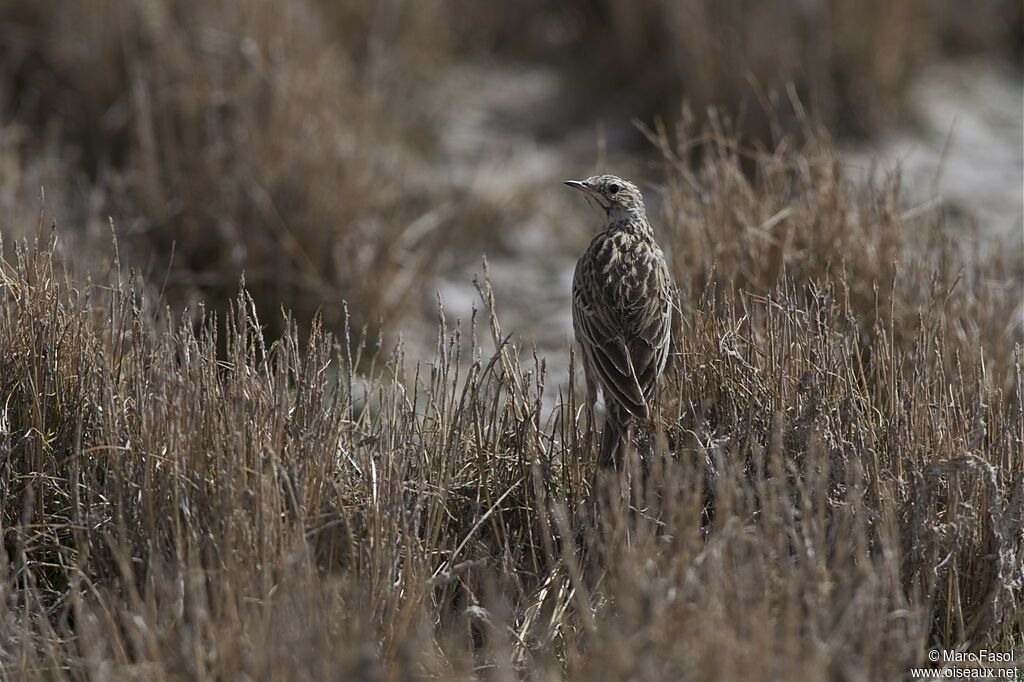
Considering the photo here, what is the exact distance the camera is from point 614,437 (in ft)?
13.0

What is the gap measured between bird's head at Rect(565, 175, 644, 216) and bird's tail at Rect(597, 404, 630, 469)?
1007 millimetres

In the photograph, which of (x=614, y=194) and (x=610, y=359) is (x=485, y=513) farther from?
(x=614, y=194)

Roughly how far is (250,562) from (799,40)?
5.69 m

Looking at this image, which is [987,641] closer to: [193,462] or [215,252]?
[193,462]

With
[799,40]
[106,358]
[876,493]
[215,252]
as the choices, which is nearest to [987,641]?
[876,493]

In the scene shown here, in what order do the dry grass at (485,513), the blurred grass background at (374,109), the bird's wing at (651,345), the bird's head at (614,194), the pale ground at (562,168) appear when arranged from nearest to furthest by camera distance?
the dry grass at (485,513)
the bird's wing at (651,345)
the bird's head at (614,194)
the blurred grass background at (374,109)
the pale ground at (562,168)

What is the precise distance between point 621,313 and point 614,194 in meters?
0.66

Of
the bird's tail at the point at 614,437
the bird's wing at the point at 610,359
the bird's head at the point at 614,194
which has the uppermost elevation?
the bird's head at the point at 614,194

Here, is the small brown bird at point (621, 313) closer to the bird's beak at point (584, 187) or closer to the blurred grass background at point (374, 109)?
the bird's beak at point (584, 187)

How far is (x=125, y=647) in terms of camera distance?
3.12 m

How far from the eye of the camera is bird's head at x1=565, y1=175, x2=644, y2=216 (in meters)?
4.68

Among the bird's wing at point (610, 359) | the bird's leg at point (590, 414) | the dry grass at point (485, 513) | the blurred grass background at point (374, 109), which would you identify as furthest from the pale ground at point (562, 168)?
the dry grass at point (485, 513)

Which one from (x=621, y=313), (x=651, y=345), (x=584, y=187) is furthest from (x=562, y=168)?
(x=651, y=345)

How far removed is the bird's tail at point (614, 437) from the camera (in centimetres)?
388
